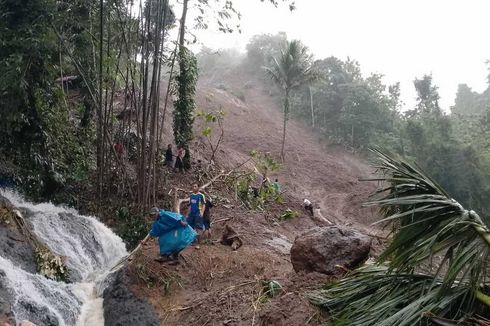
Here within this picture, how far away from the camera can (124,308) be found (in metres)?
6.42

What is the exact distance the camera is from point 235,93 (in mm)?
35594

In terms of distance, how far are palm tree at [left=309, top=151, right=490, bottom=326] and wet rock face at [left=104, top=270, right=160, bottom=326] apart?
2.96 metres

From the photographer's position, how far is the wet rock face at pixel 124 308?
20.1ft

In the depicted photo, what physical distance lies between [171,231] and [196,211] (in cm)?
162

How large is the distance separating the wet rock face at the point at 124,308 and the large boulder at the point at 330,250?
2.14 meters

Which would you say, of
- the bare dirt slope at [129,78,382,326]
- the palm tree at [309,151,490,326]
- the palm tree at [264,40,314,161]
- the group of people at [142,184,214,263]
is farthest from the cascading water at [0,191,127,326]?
the palm tree at [264,40,314,161]

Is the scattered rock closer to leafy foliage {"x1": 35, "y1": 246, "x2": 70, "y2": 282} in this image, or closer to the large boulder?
the large boulder

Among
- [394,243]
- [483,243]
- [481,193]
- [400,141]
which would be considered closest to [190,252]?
[394,243]

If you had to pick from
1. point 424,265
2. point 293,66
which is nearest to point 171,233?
point 424,265

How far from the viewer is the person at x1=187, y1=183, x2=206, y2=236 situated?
866cm

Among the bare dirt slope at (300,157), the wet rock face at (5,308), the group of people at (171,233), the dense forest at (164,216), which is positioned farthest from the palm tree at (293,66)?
the wet rock face at (5,308)

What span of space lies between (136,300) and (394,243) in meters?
4.15

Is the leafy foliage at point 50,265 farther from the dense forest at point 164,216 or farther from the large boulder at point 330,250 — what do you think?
the large boulder at point 330,250

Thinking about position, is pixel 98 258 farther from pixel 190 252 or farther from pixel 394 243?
pixel 394 243
